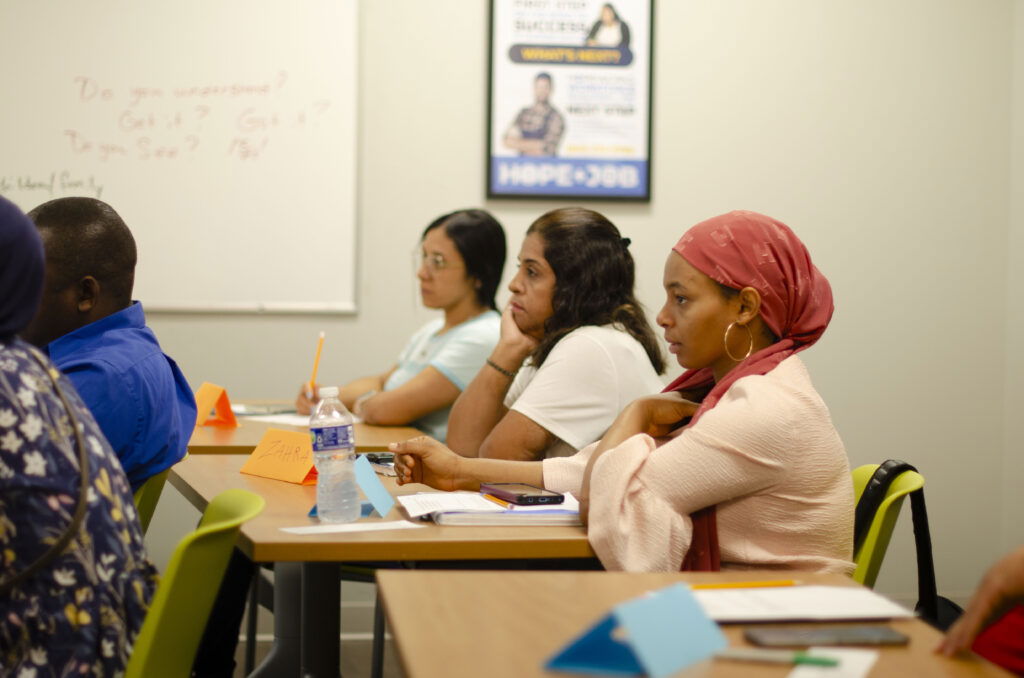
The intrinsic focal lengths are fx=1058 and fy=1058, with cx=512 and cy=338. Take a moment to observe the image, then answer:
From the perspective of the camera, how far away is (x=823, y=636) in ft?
3.39

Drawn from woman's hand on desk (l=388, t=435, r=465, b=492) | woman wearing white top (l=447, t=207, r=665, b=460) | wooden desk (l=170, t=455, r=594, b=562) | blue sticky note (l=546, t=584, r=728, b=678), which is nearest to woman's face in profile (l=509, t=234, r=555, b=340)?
woman wearing white top (l=447, t=207, r=665, b=460)

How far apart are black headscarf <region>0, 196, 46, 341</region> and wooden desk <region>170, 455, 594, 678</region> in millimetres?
442

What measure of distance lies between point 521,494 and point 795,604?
2.52 ft

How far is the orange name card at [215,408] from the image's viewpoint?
9.89 ft

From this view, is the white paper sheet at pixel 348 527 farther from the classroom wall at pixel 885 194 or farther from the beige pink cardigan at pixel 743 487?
the classroom wall at pixel 885 194

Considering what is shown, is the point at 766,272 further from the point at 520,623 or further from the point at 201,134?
the point at 201,134

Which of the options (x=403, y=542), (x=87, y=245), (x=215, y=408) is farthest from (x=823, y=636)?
(x=215, y=408)

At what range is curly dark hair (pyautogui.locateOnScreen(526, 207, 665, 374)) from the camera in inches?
94.1

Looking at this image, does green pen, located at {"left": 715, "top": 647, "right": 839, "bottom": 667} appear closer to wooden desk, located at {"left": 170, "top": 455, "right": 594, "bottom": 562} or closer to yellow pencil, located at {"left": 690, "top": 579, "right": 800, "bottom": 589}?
yellow pencil, located at {"left": 690, "top": 579, "right": 800, "bottom": 589}

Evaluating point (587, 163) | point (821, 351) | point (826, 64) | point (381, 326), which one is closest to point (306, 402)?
point (381, 326)

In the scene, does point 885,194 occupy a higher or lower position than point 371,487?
higher

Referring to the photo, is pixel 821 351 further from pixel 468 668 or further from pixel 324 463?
pixel 468 668

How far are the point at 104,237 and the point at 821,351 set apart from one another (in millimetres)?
2894

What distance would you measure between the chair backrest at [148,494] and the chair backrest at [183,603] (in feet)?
1.73
